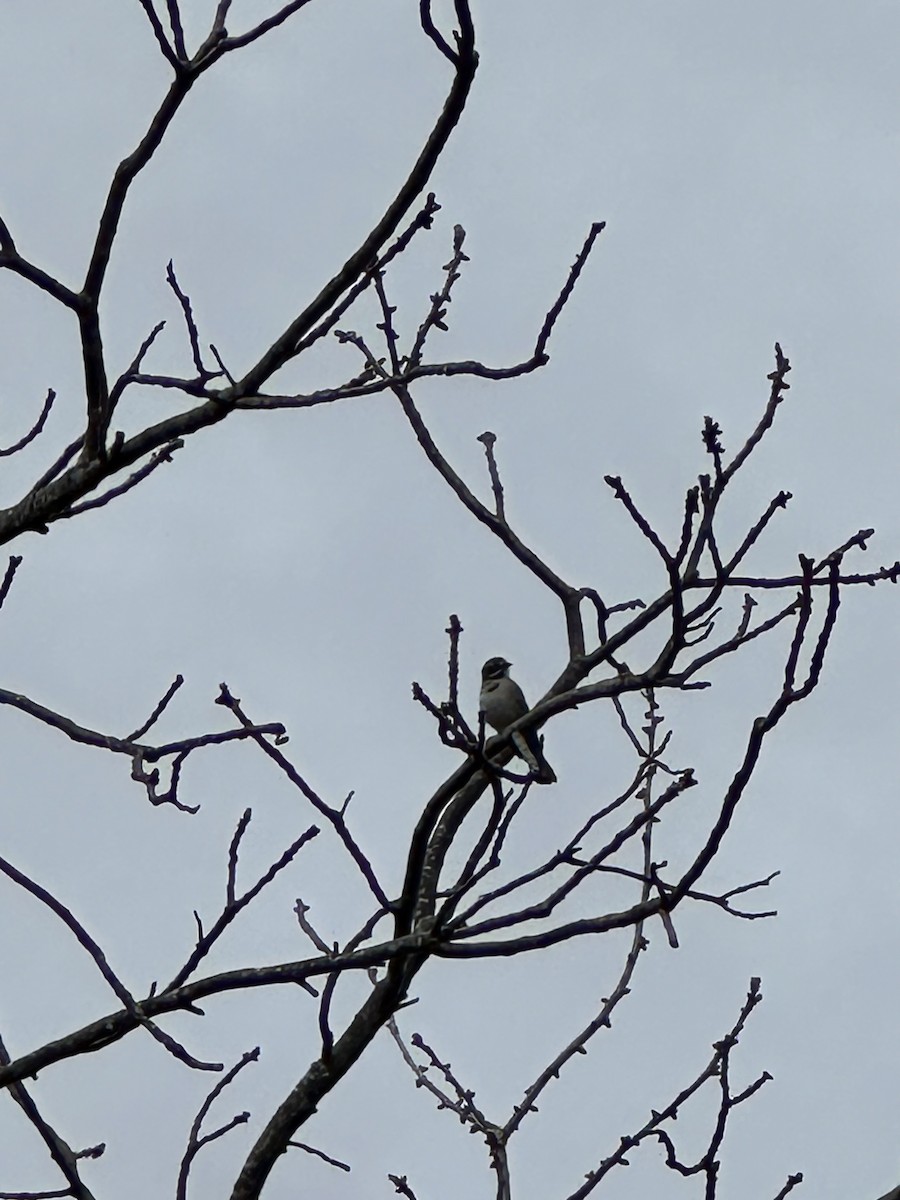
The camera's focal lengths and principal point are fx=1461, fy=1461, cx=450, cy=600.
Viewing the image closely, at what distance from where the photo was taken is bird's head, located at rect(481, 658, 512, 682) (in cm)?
890

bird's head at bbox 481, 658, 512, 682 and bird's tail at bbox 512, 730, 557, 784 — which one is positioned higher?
bird's head at bbox 481, 658, 512, 682

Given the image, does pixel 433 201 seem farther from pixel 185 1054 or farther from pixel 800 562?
pixel 185 1054

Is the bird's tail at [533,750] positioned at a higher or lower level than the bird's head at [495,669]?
lower

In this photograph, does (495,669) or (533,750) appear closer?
(533,750)

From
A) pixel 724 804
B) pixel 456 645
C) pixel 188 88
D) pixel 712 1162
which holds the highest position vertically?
pixel 188 88

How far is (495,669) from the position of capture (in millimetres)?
9023

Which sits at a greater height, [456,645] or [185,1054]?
[456,645]

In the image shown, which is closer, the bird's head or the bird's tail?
the bird's tail

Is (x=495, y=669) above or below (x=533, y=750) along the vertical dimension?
above

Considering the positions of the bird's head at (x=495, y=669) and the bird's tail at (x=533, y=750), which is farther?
the bird's head at (x=495, y=669)

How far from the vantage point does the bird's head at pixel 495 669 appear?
29.2 ft

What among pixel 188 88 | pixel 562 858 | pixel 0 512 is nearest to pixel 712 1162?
pixel 562 858

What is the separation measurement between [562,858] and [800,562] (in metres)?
0.97

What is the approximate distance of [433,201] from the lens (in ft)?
12.5
